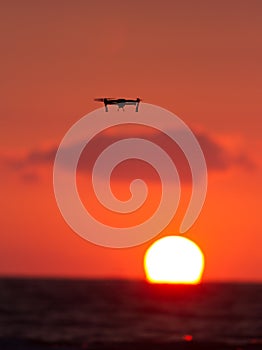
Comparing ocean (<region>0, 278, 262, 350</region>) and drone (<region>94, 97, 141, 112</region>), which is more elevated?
ocean (<region>0, 278, 262, 350</region>)

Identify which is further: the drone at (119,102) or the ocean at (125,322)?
the ocean at (125,322)

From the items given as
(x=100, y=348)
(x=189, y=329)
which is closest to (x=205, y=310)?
(x=189, y=329)

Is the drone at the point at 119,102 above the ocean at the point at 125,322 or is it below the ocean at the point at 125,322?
below

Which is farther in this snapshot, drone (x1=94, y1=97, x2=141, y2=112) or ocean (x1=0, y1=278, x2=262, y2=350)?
ocean (x1=0, y1=278, x2=262, y2=350)

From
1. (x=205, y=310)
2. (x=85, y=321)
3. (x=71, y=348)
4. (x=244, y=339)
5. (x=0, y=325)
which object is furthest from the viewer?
(x=205, y=310)

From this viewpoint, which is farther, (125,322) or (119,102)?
(125,322)

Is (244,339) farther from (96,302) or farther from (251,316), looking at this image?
(96,302)

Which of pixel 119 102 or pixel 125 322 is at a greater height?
pixel 125 322

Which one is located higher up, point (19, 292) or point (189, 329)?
point (19, 292)
